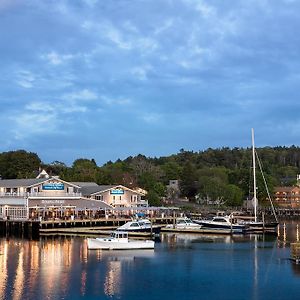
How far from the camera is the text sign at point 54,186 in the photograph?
91375mm

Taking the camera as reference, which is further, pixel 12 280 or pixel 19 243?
pixel 19 243

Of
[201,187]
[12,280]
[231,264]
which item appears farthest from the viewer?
[201,187]

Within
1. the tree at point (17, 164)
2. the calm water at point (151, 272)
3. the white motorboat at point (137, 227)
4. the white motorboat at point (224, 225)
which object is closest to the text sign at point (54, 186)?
the white motorboat at point (137, 227)

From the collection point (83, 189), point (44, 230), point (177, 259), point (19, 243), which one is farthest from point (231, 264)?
point (83, 189)

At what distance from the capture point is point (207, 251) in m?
60.9

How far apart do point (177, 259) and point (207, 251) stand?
22.4 feet

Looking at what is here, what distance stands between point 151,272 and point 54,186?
47617mm

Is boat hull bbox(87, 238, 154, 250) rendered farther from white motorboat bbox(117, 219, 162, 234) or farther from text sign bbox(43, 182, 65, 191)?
text sign bbox(43, 182, 65, 191)

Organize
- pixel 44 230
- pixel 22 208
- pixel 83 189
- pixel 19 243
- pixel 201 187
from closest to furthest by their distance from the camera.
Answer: pixel 19 243
pixel 44 230
pixel 22 208
pixel 83 189
pixel 201 187

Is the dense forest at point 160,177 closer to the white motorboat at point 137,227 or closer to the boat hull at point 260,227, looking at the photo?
the boat hull at point 260,227

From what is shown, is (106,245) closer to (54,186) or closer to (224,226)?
(224,226)

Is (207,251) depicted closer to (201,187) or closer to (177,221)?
(177,221)

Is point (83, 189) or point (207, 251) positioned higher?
Answer: point (83, 189)

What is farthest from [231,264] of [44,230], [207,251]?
[44,230]
